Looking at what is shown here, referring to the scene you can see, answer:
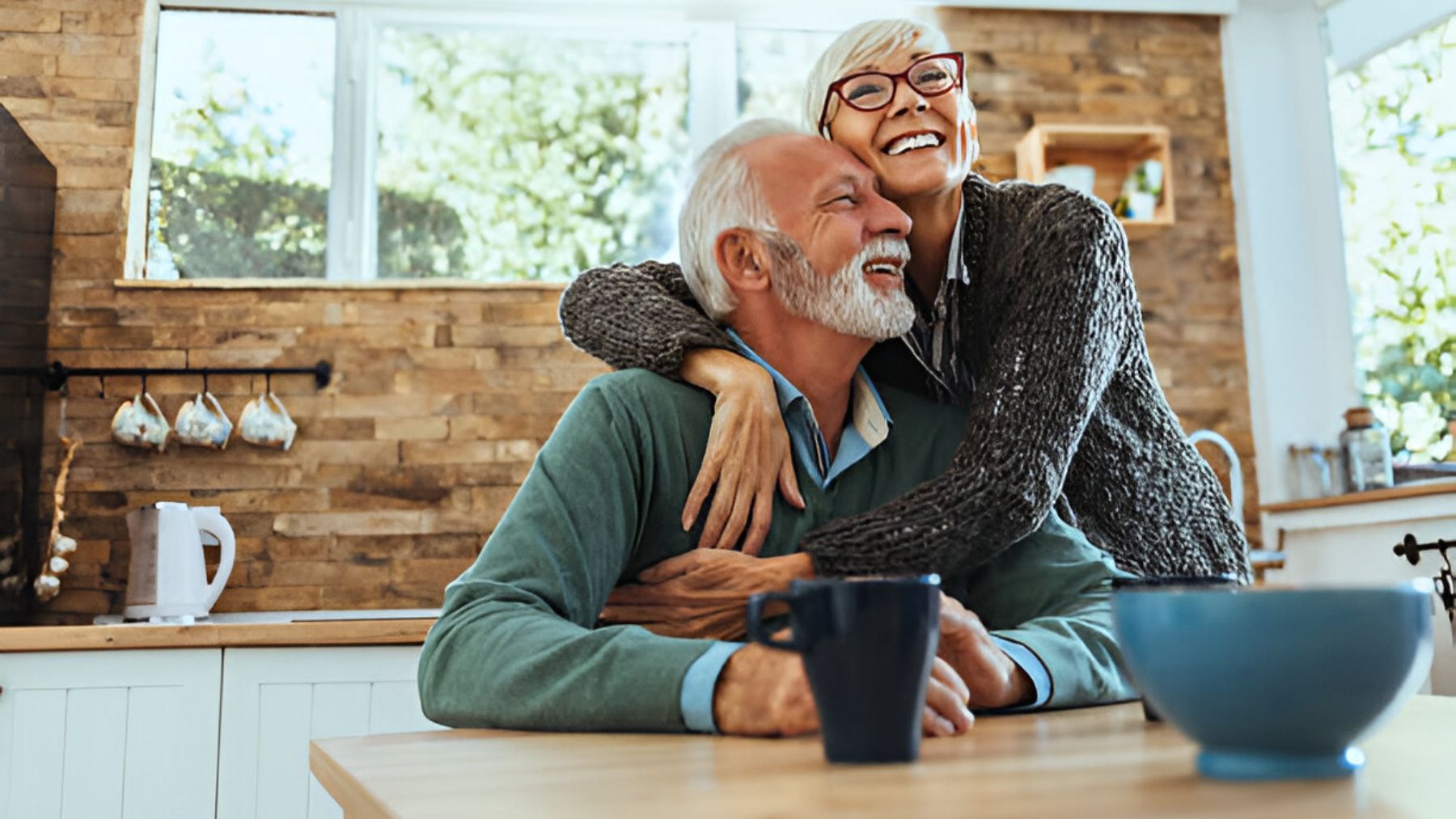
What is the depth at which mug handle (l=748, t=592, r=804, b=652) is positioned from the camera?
0.62 meters

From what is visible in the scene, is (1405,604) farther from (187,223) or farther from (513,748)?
(187,223)

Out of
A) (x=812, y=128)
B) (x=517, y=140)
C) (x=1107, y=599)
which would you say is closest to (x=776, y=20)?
(x=517, y=140)

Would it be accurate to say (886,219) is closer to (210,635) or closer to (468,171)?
(210,635)

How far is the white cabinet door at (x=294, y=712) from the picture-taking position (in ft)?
7.72

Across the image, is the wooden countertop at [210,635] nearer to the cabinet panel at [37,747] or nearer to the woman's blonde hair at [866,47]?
the cabinet panel at [37,747]

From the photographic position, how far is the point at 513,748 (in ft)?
2.51

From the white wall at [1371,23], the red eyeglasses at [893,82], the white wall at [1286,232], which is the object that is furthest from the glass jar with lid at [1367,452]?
the red eyeglasses at [893,82]

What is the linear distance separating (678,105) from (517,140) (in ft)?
1.63

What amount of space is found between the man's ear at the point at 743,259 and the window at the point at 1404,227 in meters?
2.81

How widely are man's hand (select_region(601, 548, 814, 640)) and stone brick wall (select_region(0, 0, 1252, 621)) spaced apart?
2221 millimetres

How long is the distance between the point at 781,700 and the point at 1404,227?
11.3ft

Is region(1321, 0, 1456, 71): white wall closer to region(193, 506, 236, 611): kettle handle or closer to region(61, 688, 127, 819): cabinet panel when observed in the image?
region(193, 506, 236, 611): kettle handle

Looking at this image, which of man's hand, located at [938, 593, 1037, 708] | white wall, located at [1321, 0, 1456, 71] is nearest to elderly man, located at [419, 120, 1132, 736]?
man's hand, located at [938, 593, 1037, 708]

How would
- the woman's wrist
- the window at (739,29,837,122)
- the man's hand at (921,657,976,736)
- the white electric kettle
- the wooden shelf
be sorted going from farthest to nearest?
the window at (739,29,837,122) → the wooden shelf → the white electric kettle → the woman's wrist → the man's hand at (921,657,976,736)
